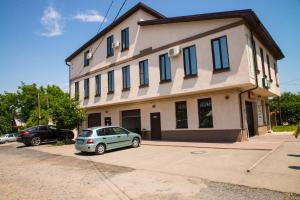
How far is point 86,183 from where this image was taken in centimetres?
705

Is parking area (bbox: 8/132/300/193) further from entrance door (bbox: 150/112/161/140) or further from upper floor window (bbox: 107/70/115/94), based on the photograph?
upper floor window (bbox: 107/70/115/94)

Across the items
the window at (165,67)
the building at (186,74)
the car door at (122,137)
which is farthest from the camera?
the window at (165,67)

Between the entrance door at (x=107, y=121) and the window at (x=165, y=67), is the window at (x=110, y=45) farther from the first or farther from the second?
the window at (x=165, y=67)

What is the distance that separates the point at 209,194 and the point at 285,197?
1.64 m

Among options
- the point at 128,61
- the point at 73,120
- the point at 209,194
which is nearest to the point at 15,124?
the point at 73,120

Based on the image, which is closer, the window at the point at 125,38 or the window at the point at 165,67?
the window at the point at 165,67

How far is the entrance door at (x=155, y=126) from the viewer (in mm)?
18916

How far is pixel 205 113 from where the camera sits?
52.1 ft

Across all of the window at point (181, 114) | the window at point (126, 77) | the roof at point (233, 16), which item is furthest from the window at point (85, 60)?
the window at point (181, 114)

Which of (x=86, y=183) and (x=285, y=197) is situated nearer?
(x=285, y=197)

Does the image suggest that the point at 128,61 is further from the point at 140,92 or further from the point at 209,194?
the point at 209,194

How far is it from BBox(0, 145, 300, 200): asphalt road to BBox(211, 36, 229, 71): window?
8.68 metres

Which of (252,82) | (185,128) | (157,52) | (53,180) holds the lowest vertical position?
(53,180)

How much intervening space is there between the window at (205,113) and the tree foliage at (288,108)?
86.4 feet
